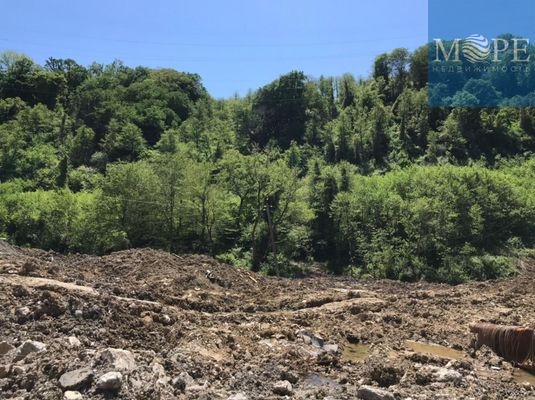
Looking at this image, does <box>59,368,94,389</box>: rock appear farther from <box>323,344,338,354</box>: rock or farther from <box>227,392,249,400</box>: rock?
<box>323,344,338,354</box>: rock

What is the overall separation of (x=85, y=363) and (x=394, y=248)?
31.5 meters

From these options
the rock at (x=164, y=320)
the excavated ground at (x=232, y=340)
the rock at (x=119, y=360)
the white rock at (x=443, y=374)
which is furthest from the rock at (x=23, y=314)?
the white rock at (x=443, y=374)

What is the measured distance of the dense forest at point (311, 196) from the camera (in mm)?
36062

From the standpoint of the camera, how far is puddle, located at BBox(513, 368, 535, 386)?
31.0 ft

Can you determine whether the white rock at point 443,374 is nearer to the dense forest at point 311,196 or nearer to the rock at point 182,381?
the rock at point 182,381

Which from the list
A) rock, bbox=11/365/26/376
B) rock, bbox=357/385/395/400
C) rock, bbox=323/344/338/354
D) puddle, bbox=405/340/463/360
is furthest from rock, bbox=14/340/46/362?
puddle, bbox=405/340/463/360

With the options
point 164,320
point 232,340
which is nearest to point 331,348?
point 232,340

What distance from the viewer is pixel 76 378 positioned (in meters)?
5.88

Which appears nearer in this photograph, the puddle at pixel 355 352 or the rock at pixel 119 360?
the rock at pixel 119 360

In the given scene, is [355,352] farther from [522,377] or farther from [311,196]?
[311,196]

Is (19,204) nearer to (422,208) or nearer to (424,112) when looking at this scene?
(422,208)

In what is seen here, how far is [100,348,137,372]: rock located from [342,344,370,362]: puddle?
4.66 metres

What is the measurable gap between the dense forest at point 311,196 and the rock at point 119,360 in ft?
93.7

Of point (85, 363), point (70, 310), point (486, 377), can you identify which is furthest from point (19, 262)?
point (486, 377)
